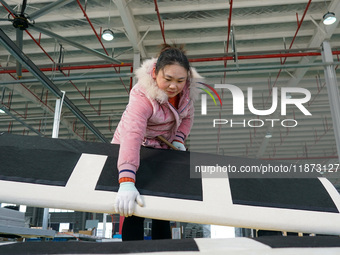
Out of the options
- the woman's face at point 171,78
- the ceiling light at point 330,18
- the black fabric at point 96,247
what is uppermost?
the ceiling light at point 330,18

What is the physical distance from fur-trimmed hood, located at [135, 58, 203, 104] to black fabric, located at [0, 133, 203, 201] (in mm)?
295

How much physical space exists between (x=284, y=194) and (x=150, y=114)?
2.10 feet

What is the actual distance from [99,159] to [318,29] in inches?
207

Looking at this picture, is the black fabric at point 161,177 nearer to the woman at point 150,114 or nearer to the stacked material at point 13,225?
the woman at point 150,114

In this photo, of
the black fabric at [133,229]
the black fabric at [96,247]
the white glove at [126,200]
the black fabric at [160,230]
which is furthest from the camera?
the black fabric at [160,230]

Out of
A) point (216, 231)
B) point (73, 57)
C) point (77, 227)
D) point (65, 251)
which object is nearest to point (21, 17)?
point (65, 251)

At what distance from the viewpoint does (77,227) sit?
1306cm

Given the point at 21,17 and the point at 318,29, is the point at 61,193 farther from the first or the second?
the point at 318,29

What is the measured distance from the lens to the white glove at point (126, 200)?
966mm

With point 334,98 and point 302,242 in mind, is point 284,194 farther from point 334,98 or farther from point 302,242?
point 334,98

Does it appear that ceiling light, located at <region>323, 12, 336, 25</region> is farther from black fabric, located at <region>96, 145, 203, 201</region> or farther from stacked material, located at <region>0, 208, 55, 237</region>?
stacked material, located at <region>0, 208, 55, 237</region>

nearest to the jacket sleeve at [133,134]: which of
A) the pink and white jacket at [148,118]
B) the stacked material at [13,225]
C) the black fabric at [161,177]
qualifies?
the pink and white jacket at [148,118]

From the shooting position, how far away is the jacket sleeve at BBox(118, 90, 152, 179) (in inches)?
40.1

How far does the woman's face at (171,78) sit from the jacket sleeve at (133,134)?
9cm
